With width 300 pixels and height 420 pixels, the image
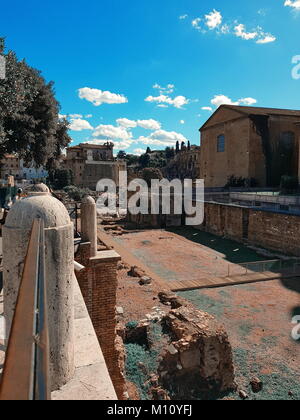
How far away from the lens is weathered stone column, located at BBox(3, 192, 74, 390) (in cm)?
195

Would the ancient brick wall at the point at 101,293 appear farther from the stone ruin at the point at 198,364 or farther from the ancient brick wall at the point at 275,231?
the ancient brick wall at the point at 275,231

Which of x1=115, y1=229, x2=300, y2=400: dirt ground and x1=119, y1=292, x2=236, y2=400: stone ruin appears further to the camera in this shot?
x1=115, y1=229, x2=300, y2=400: dirt ground

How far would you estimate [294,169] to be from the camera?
3759 cm

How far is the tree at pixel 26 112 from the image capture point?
11.5 m

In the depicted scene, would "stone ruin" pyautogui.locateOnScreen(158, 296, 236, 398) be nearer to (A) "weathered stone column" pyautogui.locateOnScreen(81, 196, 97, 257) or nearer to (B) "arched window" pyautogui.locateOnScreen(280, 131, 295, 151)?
(A) "weathered stone column" pyautogui.locateOnScreen(81, 196, 97, 257)

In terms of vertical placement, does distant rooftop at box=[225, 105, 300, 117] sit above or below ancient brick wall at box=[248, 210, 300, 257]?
above

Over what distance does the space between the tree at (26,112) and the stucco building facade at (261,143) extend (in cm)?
2733

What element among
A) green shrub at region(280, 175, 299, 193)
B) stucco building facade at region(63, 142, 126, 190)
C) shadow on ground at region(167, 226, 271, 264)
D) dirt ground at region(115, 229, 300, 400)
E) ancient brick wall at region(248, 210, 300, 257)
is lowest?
dirt ground at region(115, 229, 300, 400)

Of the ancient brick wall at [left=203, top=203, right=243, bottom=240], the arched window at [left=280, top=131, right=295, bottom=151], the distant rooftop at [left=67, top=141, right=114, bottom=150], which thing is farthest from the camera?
the distant rooftop at [left=67, top=141, right=114, bottom=150]

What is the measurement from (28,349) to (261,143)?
39.8 meters

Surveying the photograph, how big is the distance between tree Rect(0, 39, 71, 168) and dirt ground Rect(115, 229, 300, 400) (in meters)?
7.92

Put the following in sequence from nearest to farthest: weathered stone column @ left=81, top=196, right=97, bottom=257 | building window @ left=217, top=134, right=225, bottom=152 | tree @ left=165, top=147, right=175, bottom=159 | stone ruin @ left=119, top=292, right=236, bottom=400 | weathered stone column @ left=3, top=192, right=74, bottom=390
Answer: weathered stone column @ left=3, top=192, right=74, bottom=390 → stone ruin @ left=119, top=292, right=236, bottom=400 → weathered stone column @ left=81, top=196, right=97, bottom=257 → building window @ left=217, top=134, right=225, bottom=152 → tree @ left=165, top=147, right=175, bottom=159

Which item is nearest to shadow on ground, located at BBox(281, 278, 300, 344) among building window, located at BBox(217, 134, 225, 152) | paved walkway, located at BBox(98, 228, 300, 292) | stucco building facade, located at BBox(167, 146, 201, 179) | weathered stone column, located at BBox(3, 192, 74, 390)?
paved walkway, located at BBox(98, 228, 300, 292)
